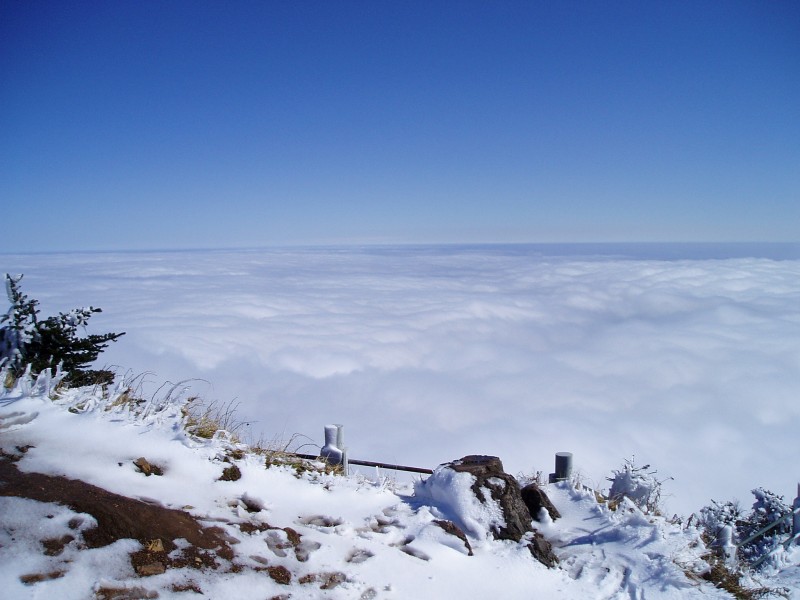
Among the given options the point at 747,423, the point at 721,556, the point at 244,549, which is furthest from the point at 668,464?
the point at 244,549

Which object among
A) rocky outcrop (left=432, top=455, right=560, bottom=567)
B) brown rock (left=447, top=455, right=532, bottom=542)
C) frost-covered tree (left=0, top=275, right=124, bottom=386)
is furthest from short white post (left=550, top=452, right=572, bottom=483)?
frost-covered tree (left=0, top=275, right=124, bottom=386)

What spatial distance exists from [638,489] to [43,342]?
26.0 ft

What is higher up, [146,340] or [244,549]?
[244,549]

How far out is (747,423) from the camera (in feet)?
188

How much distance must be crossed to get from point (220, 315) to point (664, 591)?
75.4 meters

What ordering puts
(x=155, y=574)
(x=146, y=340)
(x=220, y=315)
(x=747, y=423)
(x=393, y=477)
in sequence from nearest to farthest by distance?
(x=155, y=574)
(x=393, y=477)
(x=146, y=340)
(x=747, y=423)
(x=220, y=315)

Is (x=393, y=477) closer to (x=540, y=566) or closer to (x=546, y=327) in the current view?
(x=540, y=566)

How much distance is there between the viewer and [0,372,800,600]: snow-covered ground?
9.53 feet

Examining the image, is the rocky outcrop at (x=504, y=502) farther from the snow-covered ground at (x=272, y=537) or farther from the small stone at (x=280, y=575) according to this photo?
the small stone at (x=280, y=575)

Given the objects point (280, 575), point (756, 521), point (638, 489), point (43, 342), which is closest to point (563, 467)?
point (638, 489)

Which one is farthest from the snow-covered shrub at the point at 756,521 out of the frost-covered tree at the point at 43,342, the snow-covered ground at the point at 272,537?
the frost-covered tree at the point at 43,342

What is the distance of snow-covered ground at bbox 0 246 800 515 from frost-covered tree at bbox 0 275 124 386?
1089 centimetres

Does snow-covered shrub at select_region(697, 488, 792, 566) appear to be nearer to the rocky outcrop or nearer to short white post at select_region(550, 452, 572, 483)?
short white post at select_region(550, 452, 572, 483)

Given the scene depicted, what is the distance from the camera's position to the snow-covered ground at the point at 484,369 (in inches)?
1753
